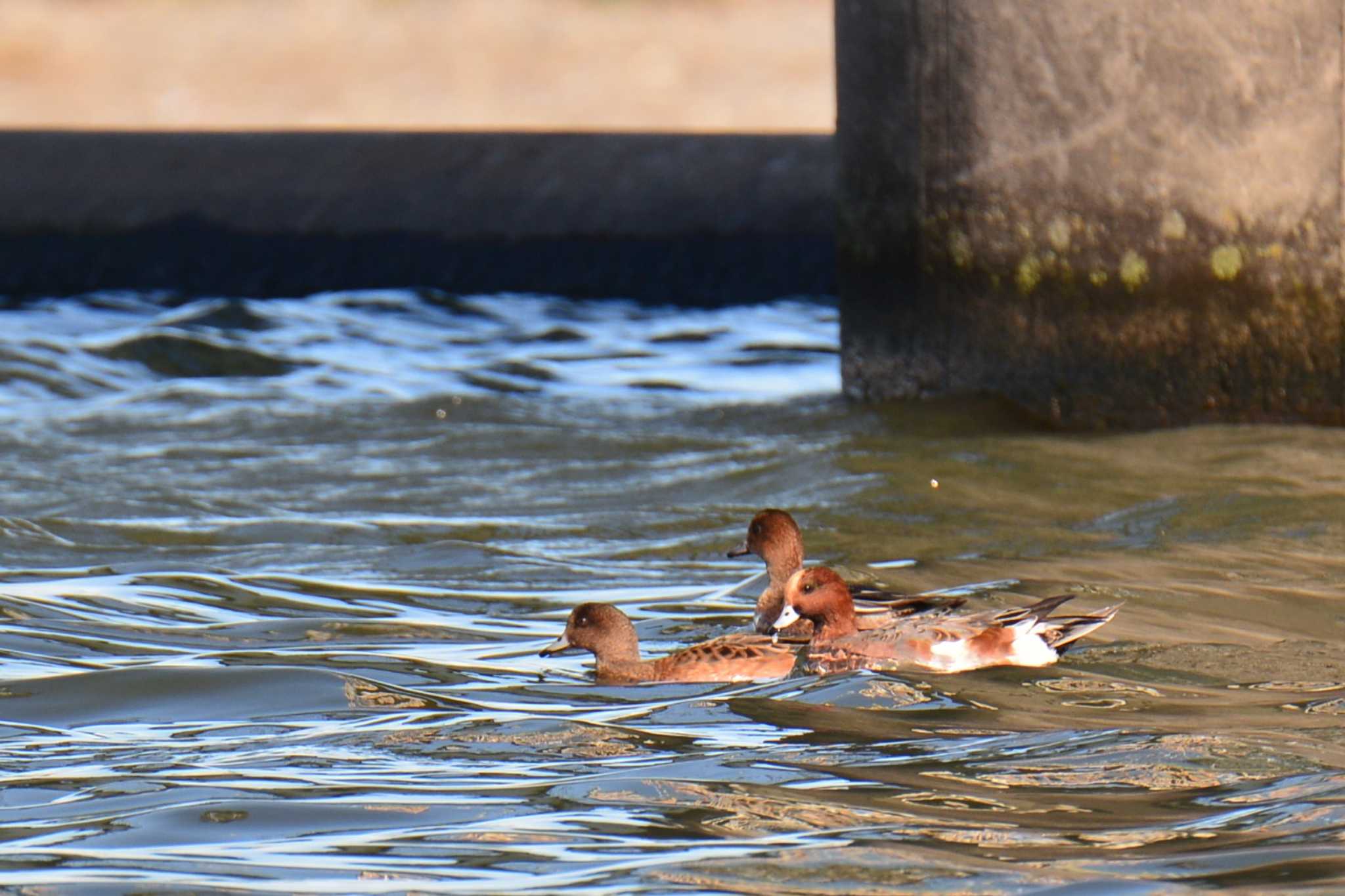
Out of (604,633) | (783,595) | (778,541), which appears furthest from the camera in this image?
(778,541)

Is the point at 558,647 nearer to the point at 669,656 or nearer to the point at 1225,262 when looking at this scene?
the point at 669,656

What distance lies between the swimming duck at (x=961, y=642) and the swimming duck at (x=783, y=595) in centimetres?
8

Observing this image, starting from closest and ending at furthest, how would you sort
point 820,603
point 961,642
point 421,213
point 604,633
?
1. point 961,642
2. point 604,633
3. point 820,603
4. point 421,213

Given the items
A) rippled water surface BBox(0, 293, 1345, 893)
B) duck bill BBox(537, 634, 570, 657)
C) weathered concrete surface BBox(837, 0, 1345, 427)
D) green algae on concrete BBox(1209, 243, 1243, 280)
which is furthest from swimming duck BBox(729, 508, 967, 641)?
green algae on concrete BBox(1209, 243, 1243, 280)

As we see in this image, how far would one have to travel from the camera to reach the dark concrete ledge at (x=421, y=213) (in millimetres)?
16625

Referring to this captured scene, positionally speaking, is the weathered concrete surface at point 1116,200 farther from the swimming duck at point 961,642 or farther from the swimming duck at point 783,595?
the swimming duck at point 961,642

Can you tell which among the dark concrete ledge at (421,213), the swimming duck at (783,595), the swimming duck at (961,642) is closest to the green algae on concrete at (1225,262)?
the swimming duck at (783,595)

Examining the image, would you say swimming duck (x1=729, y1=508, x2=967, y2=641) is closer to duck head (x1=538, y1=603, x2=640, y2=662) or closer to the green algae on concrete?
duck head (x1=538, y1=603, x2=640, y2=662)

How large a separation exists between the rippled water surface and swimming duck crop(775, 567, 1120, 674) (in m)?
0.07

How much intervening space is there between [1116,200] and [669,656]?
4308mm

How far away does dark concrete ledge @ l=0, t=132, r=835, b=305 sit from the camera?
16625mm

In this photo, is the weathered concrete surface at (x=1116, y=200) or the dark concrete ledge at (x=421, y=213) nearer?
the weathered concrete surface at (x=1116, y=200)

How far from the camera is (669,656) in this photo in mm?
5559

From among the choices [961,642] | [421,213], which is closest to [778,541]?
[961,642]
